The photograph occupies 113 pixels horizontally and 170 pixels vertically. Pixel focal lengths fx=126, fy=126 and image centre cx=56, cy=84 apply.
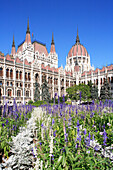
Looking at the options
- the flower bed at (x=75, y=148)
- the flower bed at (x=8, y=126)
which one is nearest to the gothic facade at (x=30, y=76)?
the flower bed at (x=8, y=126)

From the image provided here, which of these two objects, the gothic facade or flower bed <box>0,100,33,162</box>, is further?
the gothic facade

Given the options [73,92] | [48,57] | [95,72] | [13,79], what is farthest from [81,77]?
[13,79]

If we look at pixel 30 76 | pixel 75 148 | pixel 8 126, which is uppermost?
pixel 30 76

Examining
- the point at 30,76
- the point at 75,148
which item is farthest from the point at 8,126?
the point at 30,76

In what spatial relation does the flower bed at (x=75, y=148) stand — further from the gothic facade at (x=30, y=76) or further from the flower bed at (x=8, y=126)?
the gothic facade at (x=30, y=76)

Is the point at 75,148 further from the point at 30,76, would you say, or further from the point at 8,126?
the point at 30,76

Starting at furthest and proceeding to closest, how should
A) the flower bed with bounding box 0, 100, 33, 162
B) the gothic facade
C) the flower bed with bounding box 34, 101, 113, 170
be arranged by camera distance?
the gothic facade
the flower bed with bounding box 0, 100, 33, 162
the flower bed with bounding box 34, 101, 113, 170

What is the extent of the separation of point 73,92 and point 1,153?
31173mm

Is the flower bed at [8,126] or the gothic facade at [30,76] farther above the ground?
the gothic facade at [30,76]

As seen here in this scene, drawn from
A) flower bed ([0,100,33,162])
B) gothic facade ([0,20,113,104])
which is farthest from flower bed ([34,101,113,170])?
gothic facade ([0,20,113,104])

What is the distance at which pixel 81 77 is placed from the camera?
166 ft

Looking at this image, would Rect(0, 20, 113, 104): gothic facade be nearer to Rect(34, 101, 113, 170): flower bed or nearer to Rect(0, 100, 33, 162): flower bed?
Rect(0, 100, 33, 162): flower bed

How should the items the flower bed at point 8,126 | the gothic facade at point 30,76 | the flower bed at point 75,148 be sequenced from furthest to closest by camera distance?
the gothic facade at point 30,76 → the flower bed at point 8,126 → the flower bed at point 75,148

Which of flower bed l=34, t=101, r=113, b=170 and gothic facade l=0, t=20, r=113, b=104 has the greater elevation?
gothic facade l=0, t=20, r=113, b=104
